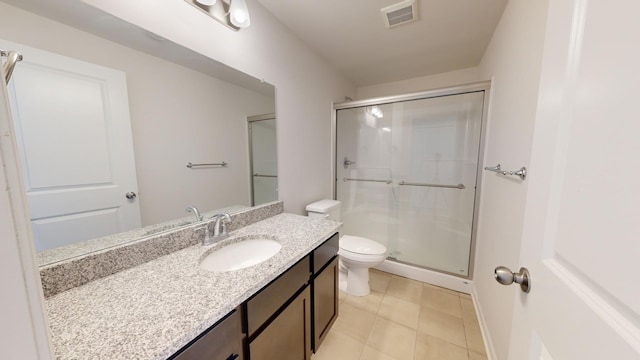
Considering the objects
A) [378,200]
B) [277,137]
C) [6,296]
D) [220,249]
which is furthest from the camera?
[378,200]

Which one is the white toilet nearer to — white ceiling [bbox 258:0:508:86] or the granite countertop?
the granite countertop

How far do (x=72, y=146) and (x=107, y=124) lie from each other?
5.3 inches

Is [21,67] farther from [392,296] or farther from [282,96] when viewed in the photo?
[392,296]

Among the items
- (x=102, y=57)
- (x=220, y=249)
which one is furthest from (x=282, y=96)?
(x=220, y=249)

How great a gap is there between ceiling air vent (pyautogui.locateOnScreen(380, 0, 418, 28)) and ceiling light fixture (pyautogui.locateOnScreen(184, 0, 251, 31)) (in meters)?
0.94

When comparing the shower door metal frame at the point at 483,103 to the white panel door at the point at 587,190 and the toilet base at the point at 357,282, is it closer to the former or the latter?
the toilet base at the point at 357,282

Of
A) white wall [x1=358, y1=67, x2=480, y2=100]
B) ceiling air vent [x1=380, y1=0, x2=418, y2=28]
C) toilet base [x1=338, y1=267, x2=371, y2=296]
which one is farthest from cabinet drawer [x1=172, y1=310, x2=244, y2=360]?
white wall [x1=358, y1=67, x2=480, y2=100]

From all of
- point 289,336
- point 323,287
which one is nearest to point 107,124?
point 289,336

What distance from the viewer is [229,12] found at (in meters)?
1.20

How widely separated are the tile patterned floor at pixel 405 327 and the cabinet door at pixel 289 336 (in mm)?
359

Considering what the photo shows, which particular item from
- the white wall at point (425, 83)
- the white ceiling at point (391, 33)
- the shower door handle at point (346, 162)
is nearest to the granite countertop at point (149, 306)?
the white ceiling at point (391, 33)

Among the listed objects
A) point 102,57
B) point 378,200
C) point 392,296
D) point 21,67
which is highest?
point 102,57

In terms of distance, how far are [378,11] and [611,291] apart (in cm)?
180

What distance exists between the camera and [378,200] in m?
2.65
